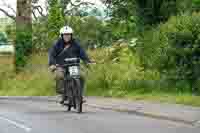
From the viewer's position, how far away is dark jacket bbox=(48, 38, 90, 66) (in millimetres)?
17109

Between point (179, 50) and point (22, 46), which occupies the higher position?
point (22, 46)

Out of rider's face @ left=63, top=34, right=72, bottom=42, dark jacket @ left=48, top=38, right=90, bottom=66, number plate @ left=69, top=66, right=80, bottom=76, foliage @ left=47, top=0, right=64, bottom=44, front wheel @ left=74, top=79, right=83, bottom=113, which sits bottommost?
front wheel @ left=74, top=79, right=83, bottom=113

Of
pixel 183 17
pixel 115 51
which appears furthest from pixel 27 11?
pixel 183 17

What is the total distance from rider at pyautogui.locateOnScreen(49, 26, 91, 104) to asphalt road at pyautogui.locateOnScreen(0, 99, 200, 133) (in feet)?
3.09

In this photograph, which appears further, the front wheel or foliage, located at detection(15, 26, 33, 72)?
foliage, located at detection(15, 26, 33, 72)

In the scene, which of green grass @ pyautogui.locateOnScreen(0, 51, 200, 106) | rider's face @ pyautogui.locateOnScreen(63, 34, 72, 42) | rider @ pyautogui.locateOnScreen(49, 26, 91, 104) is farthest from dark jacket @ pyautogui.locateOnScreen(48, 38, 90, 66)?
green grass @ pyautogui.locateOnScreen(0, 51, 200, 106)

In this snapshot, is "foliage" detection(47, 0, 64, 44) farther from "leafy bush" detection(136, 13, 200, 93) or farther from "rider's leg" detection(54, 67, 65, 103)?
"rider's leg" detection(54, 67, 65, 103)

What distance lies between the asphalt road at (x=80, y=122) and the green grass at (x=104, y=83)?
2374mm

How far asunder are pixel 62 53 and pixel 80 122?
2.73 meters

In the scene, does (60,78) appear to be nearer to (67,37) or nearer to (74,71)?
(74,71)

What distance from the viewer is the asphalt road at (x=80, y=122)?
1352cm

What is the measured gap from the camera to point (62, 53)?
1711 cm

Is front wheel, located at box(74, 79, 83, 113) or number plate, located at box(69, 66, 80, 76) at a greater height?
number plate, located at box(69, 66, 80, 76)

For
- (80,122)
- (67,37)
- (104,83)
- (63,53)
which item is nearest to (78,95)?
(63,53)
